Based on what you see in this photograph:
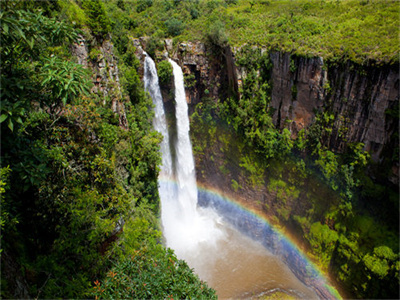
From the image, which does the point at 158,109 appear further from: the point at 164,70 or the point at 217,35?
the point at 217,35

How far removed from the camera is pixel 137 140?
48.3 ft

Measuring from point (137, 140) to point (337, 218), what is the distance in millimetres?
14282

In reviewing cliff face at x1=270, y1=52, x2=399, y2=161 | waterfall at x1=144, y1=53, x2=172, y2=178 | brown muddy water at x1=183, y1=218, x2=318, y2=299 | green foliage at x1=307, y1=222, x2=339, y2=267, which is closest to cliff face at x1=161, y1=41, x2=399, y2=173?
cliff face at x1=270, y1=52, x2=399, y2=161

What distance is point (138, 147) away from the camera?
1459cm

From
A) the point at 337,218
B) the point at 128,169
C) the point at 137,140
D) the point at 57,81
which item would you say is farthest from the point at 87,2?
the point at 337,218

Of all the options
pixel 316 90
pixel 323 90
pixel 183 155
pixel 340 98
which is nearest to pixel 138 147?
pixel 183 155

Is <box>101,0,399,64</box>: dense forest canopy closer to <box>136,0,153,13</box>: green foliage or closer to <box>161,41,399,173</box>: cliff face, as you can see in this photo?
<box>136,0,153,13</box>: green foliage

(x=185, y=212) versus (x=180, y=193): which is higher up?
(x=180, y=193)

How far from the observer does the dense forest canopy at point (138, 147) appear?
17.1 ft

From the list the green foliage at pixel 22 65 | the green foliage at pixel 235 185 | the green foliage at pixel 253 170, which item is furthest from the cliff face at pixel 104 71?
the green foliage at pixel 235 185

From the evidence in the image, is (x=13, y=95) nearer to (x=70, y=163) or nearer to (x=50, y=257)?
(x=70, y=163)

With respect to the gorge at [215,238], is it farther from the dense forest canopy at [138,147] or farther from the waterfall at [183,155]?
the dense forest canopy at [138,147]

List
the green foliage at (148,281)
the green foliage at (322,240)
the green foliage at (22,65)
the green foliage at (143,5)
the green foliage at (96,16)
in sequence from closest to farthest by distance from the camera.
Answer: the green foliage at (22,65) → the green foliage at (148,281) → the green foliage at (96,16) → the green foliage at (322,240) → the green foliage at (143,5)

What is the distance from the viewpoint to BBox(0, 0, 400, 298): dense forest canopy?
17.1ft
